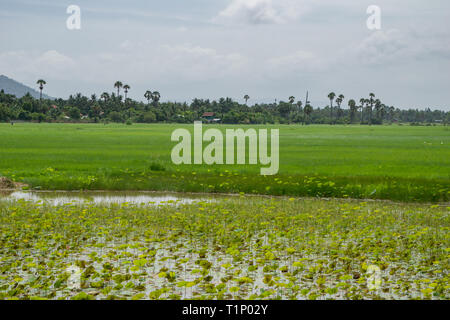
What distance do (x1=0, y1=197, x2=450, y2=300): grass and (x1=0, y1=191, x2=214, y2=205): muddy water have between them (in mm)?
2485

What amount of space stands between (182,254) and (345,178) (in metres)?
14.8

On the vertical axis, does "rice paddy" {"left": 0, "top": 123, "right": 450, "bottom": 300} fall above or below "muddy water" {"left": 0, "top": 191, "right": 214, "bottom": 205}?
above

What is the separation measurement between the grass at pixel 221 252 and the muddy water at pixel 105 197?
2485mm

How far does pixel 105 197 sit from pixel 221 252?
11.3 m

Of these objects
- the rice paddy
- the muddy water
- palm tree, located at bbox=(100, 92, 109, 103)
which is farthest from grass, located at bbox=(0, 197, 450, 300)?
palm tree, located at bbox=(100, 92, 109, 103)

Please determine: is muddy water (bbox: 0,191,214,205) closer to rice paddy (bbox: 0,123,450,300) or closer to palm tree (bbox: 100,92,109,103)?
rice paddy (bbox: 0,123,450,300)

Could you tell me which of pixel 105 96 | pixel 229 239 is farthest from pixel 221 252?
pixel 105 96

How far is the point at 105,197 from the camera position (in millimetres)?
22344

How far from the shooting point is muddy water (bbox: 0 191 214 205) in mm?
21156

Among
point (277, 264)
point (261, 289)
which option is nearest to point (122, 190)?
point (277, 264)

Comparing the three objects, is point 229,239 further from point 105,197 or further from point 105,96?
point 105,96
